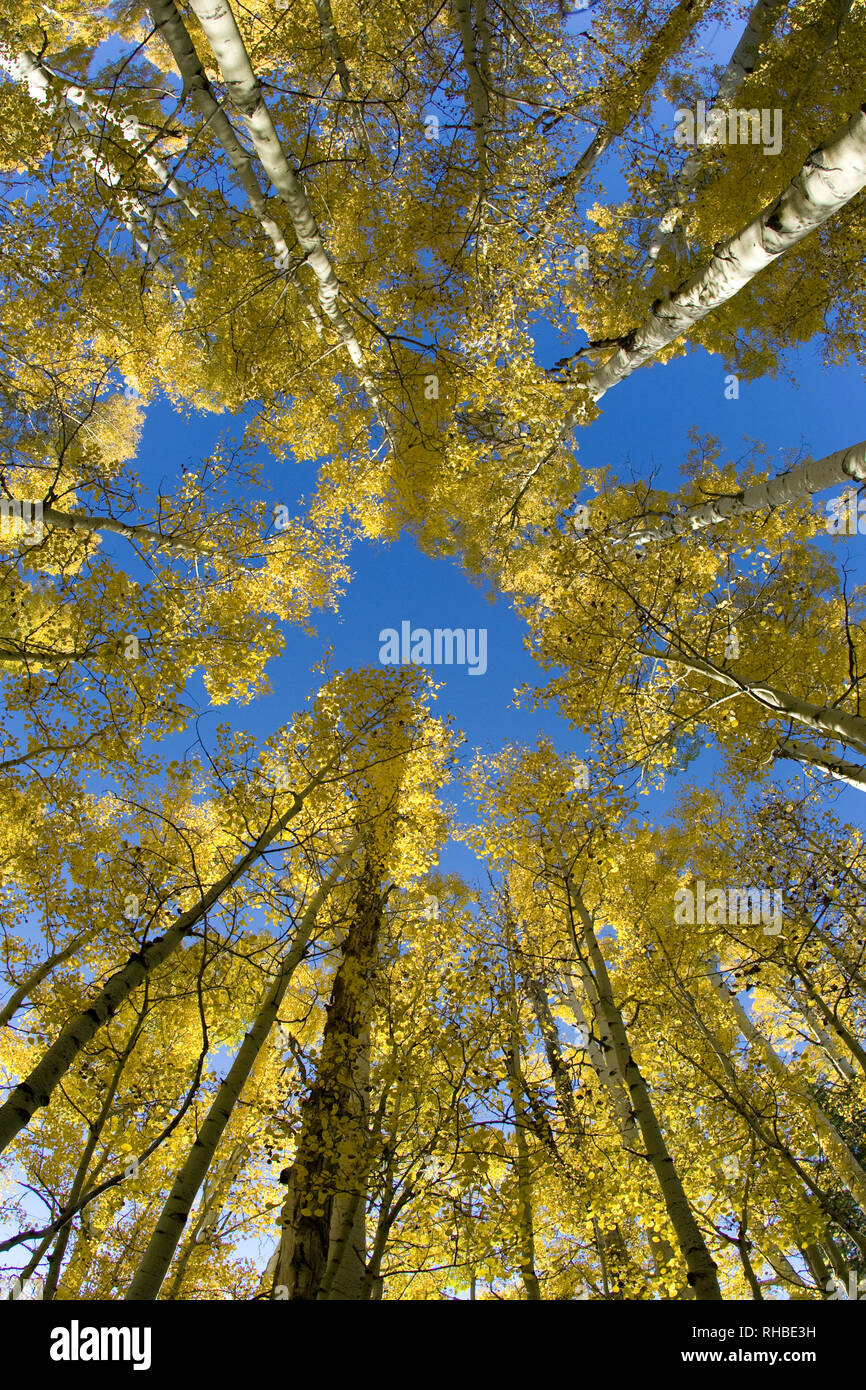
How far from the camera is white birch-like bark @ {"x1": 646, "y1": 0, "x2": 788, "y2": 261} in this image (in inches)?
313

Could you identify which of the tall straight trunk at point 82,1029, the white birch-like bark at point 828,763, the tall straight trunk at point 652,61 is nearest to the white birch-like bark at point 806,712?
the white birch-like bark at point 828,763

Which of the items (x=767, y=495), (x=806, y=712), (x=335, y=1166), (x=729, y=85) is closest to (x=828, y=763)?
(x=806, y=712)

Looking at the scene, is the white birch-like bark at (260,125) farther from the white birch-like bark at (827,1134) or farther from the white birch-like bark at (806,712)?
the white birch-like bark at (827,1134)

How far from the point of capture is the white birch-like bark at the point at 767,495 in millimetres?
5075

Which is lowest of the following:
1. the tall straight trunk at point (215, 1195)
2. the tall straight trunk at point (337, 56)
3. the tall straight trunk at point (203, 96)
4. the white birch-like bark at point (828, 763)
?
the tall straight trunk at point (215, 1195)

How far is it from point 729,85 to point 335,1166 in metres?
14.5

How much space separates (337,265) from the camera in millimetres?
8375

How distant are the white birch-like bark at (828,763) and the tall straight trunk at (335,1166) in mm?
4938

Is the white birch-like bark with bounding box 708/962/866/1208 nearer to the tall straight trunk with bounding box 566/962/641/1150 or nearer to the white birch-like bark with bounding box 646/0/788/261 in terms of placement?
the tall straight trunk with bounding box 566/962/641/1150

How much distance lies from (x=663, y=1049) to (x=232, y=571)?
32.1ft

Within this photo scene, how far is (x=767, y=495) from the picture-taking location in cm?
650

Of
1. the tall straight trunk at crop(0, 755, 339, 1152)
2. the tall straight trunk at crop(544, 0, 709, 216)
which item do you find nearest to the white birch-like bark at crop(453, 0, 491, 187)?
the tall straight trunk at crop(544, 0, 709, 216)

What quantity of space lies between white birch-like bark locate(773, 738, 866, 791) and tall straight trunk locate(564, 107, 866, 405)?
14.0 feet
